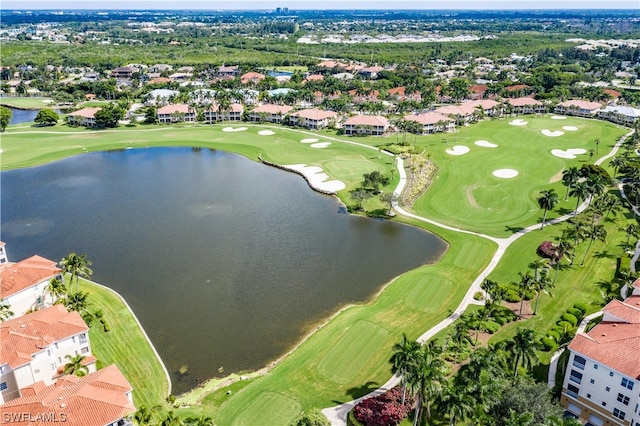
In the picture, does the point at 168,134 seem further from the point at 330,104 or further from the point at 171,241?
the point at 171,241

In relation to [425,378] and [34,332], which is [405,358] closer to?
[425,378]

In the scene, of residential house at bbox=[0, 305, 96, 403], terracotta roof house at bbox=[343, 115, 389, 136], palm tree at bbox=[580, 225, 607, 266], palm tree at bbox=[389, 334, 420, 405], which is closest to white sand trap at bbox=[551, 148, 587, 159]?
terracotta roof house at bbox=[343, 115, 389, 136]

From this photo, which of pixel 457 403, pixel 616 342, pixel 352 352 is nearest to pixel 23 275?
pixel 352 352

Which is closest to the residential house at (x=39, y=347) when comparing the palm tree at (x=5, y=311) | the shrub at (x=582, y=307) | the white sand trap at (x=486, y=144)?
the palm tree at (x=5, y=311)

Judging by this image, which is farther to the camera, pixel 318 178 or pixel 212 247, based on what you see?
pixel 318 178

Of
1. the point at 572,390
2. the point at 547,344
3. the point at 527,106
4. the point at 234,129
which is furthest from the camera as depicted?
the point at 527,106

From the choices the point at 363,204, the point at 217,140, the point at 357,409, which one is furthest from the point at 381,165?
the point at 357,409

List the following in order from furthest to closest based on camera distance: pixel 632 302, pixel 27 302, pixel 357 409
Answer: pixel 27 302
pixel 632 302
pixel 357 409
